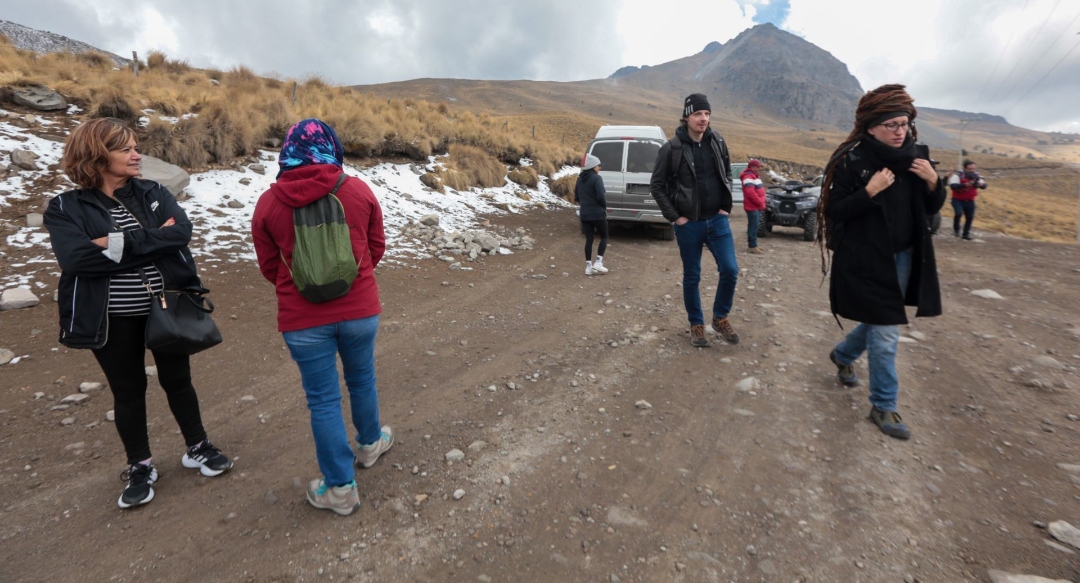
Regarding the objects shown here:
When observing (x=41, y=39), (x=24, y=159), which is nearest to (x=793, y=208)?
(x=24, y=159)

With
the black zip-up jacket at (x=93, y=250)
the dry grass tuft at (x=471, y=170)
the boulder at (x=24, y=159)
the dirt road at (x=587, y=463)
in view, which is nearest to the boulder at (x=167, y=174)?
the boulder at (x=24, y=159)

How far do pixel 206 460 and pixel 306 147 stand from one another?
6.18 ft

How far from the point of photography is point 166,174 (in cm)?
752

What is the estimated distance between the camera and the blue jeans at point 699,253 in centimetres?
437

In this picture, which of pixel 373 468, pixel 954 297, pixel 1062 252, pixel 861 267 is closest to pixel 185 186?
pixel 373 468

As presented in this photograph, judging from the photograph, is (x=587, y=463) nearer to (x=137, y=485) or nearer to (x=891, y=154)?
(x=137, y=485)

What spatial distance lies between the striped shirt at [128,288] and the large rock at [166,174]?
6.01m

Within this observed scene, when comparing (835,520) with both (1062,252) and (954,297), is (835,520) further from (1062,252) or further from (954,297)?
(1062,252)

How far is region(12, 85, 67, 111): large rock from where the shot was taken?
866 centimetres

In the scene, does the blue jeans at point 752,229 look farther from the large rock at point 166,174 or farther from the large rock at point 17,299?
the large rock at point 17,299

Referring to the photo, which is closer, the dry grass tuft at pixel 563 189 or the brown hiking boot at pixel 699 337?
the brown hiking boot at pixel 699 337

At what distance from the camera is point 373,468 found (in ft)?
9.32

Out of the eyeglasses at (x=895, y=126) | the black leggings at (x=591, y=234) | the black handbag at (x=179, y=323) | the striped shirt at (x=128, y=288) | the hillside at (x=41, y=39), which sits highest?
the hillside at (x=41, y=39)

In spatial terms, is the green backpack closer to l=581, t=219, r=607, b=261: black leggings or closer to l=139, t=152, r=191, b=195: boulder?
l=581, t=219, r=607, b=261: black leggings
